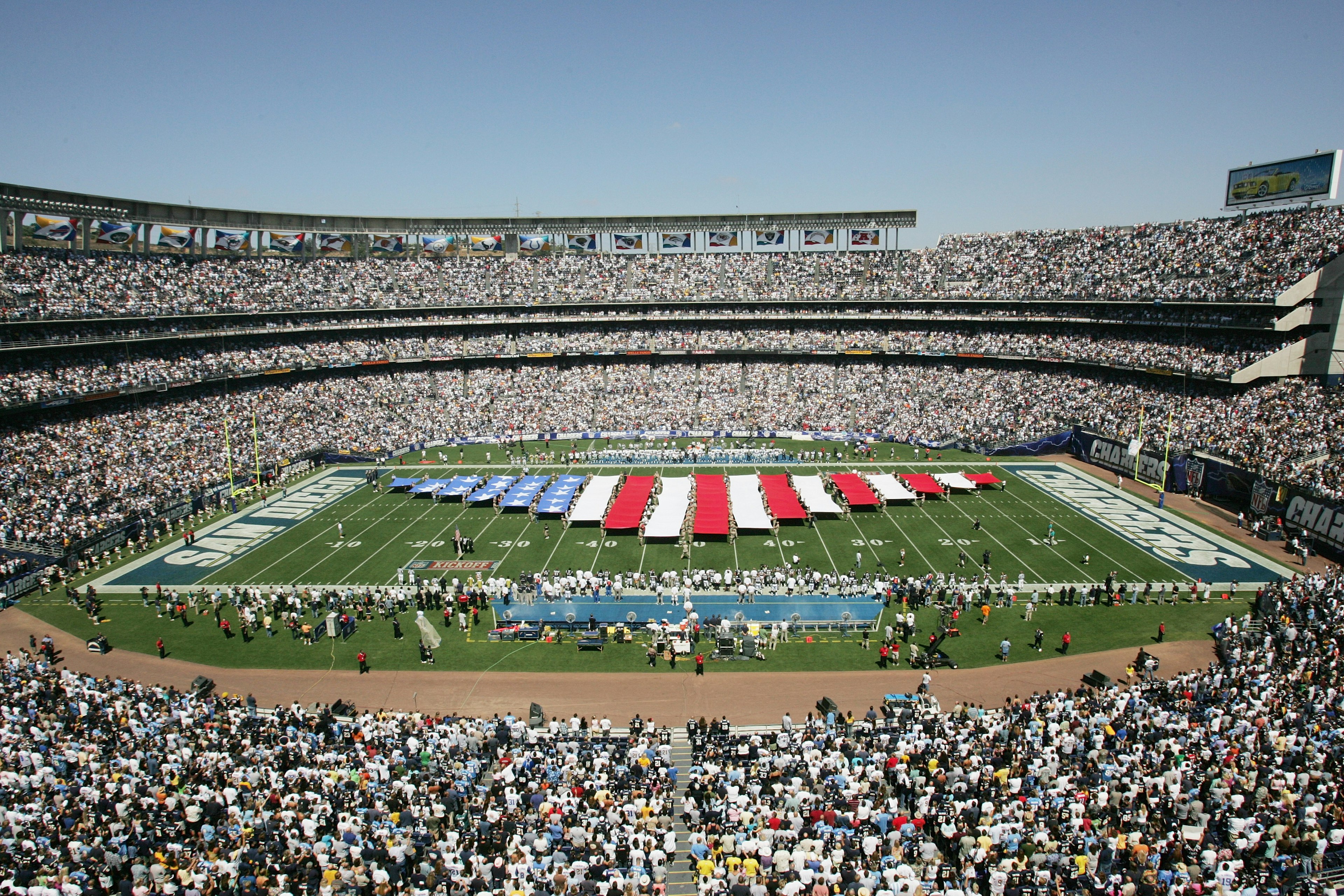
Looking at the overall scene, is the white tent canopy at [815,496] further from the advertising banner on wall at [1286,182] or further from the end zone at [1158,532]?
the advertising banner on wall at [1286,182]

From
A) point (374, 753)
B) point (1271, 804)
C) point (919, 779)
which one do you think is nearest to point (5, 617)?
point (374, 753)

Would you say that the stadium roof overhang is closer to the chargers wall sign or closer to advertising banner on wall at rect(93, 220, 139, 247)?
advertising banner on wall at rect(93, 220, 139, 247)

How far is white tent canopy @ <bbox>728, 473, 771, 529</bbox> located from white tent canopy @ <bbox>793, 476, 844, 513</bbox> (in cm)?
218

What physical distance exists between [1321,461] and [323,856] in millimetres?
44987

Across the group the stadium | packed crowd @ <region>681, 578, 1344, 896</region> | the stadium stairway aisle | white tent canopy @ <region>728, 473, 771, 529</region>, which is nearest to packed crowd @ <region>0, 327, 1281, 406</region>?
the stadium

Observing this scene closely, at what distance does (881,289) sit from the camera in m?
70.8

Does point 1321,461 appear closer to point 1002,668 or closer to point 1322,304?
point 1322,304

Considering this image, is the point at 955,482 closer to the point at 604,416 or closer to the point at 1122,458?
the point at 1122,458

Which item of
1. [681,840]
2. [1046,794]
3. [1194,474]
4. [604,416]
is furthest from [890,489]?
[681,840]

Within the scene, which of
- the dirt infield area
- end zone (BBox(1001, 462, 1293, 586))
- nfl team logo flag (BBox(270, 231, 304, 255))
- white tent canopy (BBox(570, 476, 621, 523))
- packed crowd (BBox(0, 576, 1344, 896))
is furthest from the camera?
nfl team logo flag (BBox(270, 231, 304, 255))

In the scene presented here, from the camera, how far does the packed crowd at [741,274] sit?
48.6 metres

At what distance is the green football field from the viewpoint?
88.8 feet

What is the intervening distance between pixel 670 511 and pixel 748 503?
4.30 metres

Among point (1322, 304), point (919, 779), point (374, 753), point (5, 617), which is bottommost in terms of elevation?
point (5, 617)
